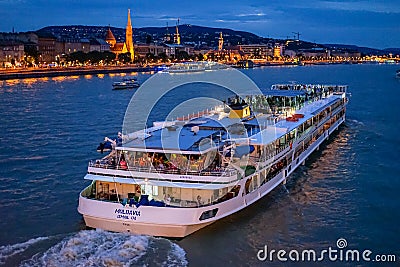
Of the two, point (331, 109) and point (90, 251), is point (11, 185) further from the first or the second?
point (331, 109)

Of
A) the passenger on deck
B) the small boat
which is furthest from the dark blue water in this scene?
the small boat

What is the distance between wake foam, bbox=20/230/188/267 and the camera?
384 inches

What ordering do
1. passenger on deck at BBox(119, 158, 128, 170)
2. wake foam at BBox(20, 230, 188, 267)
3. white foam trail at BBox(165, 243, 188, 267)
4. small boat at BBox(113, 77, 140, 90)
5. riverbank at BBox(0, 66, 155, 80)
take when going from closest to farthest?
wake foam at BBox(20, 230, 188, 267)
white foam trail at BBox(165, 243, 188, 267)
passenger on deck at BBox(119, 158, 128, 170)
small boat at BBox(113, 77, 140, 90)
riverbank at BBox(0, 66, 155, 80)

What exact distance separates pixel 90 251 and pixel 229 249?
2.90 meters

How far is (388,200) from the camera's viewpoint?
45.7 ft

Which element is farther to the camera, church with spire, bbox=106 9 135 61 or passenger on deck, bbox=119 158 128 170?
church with spire, bbox=106 9 135 61

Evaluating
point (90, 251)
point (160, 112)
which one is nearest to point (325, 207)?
point (90, 251)

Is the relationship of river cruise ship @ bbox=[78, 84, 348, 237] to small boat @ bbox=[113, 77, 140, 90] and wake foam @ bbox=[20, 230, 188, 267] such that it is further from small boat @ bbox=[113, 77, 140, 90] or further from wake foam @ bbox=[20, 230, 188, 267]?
small boat @ bbox=[113, 77, 140, 90]
